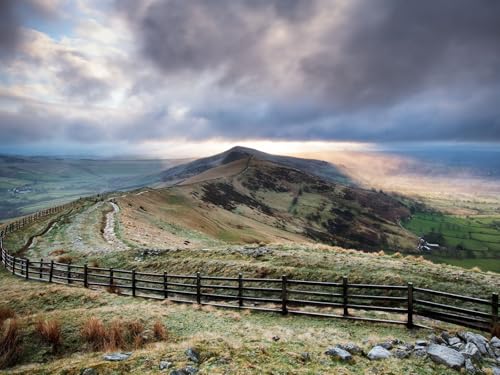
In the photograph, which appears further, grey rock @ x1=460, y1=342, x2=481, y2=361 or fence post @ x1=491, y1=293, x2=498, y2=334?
fence post @ x1=491, y1=293, x2=498, y2=334

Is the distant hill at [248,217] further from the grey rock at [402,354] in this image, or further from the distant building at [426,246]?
the grey rock at [402,354]

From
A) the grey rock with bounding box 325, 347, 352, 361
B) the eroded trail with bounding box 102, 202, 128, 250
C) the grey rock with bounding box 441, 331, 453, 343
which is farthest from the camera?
the eroded trail with bounding box 102, 202, 128, 250

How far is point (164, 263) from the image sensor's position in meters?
29.0

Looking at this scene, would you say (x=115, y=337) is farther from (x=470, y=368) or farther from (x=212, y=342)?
(x=470, y=368)

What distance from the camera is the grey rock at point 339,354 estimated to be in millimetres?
10953

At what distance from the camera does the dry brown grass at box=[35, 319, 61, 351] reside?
1276 centimetres

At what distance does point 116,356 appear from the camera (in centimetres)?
1118

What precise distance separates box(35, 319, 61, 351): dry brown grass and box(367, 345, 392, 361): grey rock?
38.2 feet

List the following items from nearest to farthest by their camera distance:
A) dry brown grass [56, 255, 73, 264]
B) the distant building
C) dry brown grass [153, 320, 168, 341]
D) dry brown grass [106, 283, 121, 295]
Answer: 1. dry brown grass [153, 320, 168, 341]
2. dry brown grass [106, 283, 121, 295]
3. dry brown grass [56, 255, 73, 264]
4. the distant building

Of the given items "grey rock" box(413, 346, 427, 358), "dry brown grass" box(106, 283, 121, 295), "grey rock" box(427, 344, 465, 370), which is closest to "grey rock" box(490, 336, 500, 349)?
"grey rock" box(427, 344, 465, 370)

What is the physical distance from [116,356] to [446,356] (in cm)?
1101

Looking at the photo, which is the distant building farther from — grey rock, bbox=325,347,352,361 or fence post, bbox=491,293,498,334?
grey rock, bbox=325,347,352,361

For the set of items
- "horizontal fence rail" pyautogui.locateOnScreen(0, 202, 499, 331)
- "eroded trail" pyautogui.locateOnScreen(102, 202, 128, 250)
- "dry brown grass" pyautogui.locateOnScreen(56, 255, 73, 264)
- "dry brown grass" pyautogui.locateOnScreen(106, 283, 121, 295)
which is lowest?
"dry brown grass" pyautogui.locateOnScreen(56, 255, 73, 264)

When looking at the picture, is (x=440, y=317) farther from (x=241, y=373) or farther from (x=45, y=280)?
(x=45, y=280)
